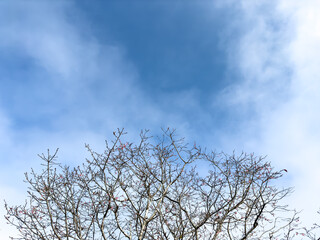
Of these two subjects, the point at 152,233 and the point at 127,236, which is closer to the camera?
the point at 127,236

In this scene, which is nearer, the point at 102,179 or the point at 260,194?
the point at 260,194


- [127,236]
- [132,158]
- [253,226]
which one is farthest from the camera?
[132,158]

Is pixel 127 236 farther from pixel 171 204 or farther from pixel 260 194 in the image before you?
pixel 260 194

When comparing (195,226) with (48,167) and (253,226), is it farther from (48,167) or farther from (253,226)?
(48,167)

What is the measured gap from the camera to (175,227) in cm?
878

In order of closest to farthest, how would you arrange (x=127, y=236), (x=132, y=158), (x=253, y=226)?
(x=253, y=226) → (x=127, y=236) → (x=132, y=158)

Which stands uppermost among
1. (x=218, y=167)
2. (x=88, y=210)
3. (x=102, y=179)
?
(x=218, y=167)

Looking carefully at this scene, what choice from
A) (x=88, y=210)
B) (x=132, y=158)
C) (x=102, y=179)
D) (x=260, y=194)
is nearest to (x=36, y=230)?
(x=88, y=210)

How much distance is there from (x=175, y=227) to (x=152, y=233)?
37.7 inches

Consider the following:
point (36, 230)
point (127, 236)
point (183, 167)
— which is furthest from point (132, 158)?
point (36, 230)

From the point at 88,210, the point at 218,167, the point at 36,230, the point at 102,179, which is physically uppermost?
the point at 218,167

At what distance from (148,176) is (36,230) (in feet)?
12.8

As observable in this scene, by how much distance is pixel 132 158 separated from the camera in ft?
29.3

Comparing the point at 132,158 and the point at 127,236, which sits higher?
the point at 132,158
